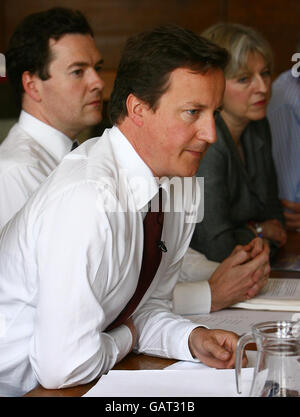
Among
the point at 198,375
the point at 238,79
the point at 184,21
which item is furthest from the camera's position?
the point at 184,21

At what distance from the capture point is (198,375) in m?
0.87

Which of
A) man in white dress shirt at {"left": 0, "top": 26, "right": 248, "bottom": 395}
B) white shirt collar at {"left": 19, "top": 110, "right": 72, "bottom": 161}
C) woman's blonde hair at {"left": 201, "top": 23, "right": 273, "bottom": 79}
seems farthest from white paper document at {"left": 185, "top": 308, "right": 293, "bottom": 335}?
woman's blonde hair at {"left": 201, "top": 23, "right": 273, "bottom": 79}

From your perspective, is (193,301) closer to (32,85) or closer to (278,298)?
(278,298)

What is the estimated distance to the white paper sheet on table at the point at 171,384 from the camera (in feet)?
2.63

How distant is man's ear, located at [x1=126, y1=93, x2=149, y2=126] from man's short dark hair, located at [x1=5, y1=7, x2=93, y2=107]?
0.56 meters

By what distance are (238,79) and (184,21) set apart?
1.08 metres

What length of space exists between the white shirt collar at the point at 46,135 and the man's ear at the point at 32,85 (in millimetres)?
48

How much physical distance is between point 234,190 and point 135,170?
807 mm

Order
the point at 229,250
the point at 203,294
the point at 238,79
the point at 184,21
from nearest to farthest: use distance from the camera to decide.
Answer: the point at 203,294
the point at 229,250
the point at 238,79
the point at 184,21

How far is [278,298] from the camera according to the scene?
1.30m

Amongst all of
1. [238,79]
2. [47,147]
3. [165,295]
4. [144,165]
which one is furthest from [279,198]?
[144,165]

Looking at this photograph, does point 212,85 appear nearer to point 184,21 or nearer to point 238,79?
point 238,79

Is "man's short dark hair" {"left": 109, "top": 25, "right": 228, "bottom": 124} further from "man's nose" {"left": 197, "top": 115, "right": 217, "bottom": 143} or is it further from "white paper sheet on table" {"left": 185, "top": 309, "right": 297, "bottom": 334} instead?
"white paper sheet on table" {"left": 185, "top": 309, "right": 297, "bottom": 334}

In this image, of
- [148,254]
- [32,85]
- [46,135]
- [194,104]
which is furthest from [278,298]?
[32,85]
